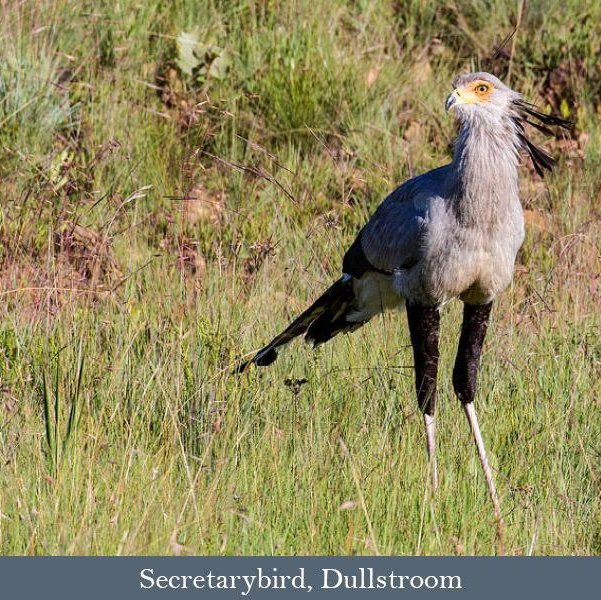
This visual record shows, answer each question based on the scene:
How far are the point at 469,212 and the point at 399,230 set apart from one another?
1.29ft

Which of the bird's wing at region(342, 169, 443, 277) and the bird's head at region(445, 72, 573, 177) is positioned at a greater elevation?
the bird's head at region(445, 72, 573, 177)

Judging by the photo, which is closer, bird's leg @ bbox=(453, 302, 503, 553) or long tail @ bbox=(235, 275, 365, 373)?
bird's leg @ bbox=(453, 302, 503, 553)

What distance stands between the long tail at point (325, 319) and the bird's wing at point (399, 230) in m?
0.12

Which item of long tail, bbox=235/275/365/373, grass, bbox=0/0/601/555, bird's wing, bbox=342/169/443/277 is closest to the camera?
grass, bbox=0/0/601/555

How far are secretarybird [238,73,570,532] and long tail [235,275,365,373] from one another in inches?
2.8

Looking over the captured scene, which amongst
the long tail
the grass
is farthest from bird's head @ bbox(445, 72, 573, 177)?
the long tail

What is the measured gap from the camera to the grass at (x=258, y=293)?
397 cm

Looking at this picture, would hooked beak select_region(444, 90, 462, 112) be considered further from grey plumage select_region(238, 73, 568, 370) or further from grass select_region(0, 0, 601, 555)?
grass select_region(0, 0, 601, 555)

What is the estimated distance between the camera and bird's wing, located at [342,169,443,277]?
4875 mm

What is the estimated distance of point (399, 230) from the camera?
197 inches

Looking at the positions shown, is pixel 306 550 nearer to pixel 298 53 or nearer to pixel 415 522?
pixel 415 522

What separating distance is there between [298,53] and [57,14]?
143 cm

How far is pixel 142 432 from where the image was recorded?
4355 millimetres
